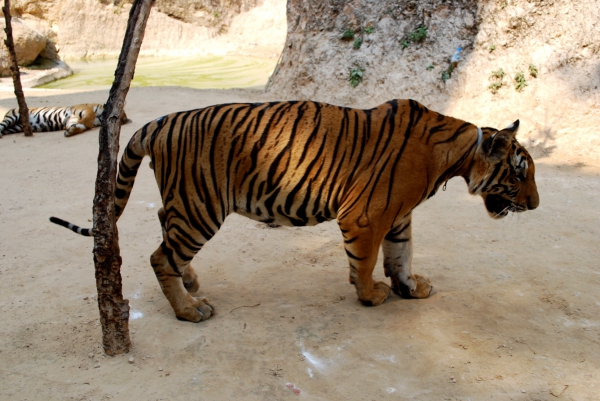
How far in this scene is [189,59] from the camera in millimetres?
25969

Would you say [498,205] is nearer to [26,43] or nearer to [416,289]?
[416,289]

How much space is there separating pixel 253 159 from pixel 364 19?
9.76 meters

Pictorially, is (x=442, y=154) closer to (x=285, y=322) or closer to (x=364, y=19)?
(x=285, y=322)

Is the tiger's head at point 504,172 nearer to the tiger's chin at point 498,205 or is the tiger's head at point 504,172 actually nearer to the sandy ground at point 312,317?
the tiger's chin at point 498,205

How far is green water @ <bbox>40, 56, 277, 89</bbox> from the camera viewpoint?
19188 mm

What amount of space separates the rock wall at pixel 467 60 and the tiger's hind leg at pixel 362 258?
6091 mm

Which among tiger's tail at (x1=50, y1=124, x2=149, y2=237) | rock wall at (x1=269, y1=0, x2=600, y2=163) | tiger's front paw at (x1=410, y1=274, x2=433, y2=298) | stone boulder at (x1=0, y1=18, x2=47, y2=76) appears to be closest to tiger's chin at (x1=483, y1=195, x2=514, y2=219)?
tiger's front paw at (x1=410, y1=274, x2=433, y2=298)

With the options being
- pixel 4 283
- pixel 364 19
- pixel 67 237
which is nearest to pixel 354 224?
pixel 4 283

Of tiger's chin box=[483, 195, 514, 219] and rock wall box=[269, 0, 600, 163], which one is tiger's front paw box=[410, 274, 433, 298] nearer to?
tiger's chin box=[483, 195, 514, 219]

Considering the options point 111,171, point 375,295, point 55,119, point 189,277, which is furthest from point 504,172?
point 55,119

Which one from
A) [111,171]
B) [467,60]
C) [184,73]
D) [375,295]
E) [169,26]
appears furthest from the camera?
[169,26]

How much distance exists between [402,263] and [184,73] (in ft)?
→ 63.0

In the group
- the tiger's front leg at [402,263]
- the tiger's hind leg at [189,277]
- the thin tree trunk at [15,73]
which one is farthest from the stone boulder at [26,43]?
the tiger's front leg at [402,263]

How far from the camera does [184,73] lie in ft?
71.9
